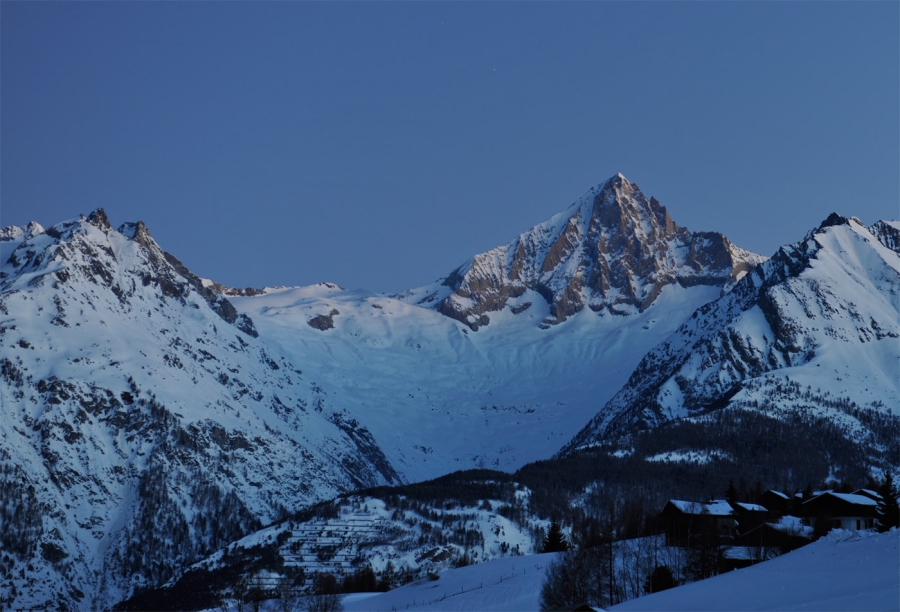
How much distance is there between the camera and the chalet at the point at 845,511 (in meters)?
126

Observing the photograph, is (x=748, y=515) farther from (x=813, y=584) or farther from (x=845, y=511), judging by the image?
(x=813, y=584)

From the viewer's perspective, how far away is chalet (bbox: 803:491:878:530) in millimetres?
125688

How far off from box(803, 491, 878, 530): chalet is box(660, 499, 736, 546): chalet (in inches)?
366

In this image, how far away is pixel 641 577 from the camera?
347 ft

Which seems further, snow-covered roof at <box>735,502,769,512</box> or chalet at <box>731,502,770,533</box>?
snow-covered roof at <box>735,502,769,512</box>

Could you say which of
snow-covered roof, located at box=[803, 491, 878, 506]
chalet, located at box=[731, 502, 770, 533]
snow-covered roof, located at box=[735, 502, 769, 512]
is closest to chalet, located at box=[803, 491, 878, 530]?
snow-covered roof, located at box=[803, 491, 878, 506]

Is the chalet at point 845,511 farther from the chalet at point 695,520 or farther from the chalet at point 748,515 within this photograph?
the chalet at point 695,520

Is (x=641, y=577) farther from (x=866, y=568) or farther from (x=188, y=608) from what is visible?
(x=188, y=608)

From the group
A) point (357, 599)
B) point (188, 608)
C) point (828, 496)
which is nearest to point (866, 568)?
point (828, 496)

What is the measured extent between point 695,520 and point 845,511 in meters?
16.9

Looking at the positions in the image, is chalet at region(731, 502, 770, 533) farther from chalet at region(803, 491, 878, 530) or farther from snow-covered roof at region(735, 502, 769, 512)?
chalet at region(803, 491, 878, 530)

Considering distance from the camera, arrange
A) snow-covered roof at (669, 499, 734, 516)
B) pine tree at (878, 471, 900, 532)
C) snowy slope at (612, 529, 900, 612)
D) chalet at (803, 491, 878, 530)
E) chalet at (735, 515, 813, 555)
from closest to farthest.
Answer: snowy slope at (612, 529, 900, 612), pine tree at (878, 471, 900, 532), chalet at (735, 515, 813, 555), chalet at (803, 491, 878, 530), snow-covered roof at (669, 499, 734, 516)

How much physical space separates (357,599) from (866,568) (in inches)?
3030

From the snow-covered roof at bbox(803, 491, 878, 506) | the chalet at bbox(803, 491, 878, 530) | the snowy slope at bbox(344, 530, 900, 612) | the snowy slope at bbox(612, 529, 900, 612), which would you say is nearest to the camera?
the snowy slope at bbox(612, 529, 900, 612)
